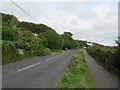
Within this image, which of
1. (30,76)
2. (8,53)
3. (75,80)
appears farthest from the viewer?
(8,53)

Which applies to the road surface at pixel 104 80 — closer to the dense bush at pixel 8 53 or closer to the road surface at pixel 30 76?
the road surface at pixel 30 76

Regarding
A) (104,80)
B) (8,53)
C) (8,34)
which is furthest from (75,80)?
(8,34)

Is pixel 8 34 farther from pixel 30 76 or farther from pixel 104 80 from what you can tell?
pixel 104 80

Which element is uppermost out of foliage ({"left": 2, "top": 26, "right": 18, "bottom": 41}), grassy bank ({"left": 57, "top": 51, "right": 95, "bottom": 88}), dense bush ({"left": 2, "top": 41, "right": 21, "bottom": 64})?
foliage ({"left": 2, "top": 26, "right": 18, "bottom": 41})

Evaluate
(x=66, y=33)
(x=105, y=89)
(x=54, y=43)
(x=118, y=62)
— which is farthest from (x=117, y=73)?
(x=66, y=33)

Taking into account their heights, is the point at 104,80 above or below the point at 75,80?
below

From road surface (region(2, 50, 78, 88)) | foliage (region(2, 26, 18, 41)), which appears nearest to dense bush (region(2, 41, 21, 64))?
road surface (region(2, 50, 78, 88))

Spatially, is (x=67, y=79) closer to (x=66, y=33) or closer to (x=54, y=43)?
(x=54, y=43)

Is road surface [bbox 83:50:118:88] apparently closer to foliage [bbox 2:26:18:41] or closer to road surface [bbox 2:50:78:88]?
road surface [bbox 2:50:78:88]

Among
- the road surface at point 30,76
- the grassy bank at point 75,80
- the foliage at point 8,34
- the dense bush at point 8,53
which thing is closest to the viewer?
the grassy bank at point 75,80

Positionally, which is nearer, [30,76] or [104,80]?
[104,80]

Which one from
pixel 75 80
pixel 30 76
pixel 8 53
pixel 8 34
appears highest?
pixel 8 34

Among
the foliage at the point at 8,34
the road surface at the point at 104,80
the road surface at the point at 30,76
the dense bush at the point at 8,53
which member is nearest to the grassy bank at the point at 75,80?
the road surface at the point at 104,80

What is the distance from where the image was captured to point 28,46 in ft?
81.2
